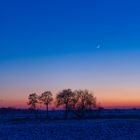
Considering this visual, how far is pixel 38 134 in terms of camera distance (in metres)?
51.1

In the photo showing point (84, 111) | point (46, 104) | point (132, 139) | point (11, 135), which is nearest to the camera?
point (132, 139)

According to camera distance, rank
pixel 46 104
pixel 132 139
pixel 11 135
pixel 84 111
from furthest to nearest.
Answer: pixel 46 104
pixel 84 111
pixel 11 135
pixel 132 139

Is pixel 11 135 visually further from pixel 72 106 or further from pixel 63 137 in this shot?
Answer: pixel 72 106

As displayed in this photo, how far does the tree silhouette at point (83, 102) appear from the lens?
11581 cm

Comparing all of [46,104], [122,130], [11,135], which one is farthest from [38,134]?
[46,104]

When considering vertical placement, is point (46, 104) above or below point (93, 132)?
above

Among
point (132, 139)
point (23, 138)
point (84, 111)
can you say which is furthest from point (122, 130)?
point (84, 111)

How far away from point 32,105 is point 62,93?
1356 cm

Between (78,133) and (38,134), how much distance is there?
4.96 meters

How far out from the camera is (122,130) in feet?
176

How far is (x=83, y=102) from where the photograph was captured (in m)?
118

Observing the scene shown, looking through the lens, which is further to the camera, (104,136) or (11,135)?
(11,135)

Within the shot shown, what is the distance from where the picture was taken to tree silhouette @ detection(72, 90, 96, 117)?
380ft

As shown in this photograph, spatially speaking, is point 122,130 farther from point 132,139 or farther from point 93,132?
point 132,139
